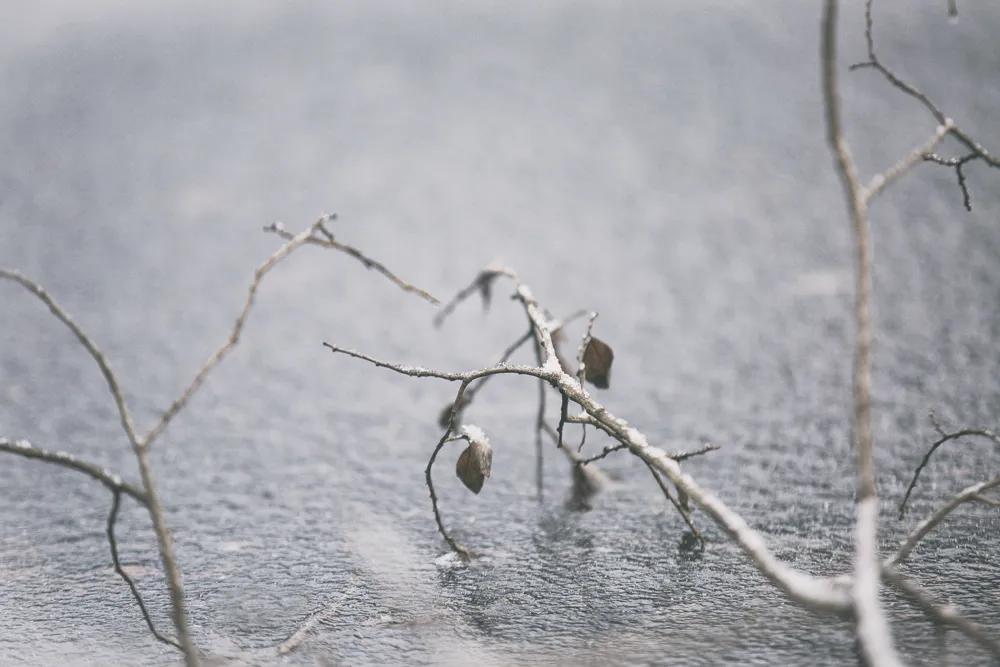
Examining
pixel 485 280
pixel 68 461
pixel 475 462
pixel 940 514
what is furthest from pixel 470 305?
pixel 68 461

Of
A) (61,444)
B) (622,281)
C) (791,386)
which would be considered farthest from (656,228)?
(61,444)

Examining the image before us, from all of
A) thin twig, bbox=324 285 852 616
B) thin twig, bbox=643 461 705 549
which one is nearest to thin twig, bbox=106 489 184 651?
thin twig, bbox=324 285 852 616

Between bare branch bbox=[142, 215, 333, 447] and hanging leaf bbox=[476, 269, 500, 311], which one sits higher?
hanging leaf bbox=[476, 269, 500, 311]

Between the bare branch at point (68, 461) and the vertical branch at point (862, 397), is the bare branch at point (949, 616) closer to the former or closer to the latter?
the vertical branch at point (862, 397)

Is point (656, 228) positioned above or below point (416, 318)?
above

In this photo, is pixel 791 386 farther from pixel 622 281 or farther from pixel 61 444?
pixel 61 444

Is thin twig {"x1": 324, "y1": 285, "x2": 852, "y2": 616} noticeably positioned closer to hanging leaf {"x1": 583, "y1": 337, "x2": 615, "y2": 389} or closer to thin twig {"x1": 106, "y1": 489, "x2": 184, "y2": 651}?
hanging leaf {"x1": 583, "y1": 337, "x2": 615, "y2": 389}
